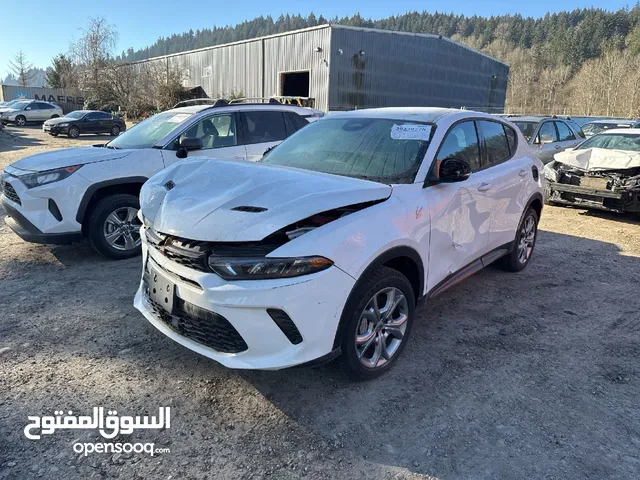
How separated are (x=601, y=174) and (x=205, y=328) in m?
8.02

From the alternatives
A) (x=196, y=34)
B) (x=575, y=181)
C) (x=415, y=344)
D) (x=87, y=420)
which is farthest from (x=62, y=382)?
(x=196, y=34)

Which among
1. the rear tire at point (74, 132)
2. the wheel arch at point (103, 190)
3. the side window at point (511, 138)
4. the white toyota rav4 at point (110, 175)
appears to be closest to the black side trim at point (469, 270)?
the side window at point (511, 138)

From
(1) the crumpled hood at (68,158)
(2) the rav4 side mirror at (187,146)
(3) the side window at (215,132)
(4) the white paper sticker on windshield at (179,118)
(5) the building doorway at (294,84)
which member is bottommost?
(1) the crumpled hood at (68,158)

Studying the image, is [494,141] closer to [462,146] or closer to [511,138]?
[511,138]

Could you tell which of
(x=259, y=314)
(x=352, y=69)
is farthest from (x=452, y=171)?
(x=352, y=69)

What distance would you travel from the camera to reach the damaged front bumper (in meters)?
7.69

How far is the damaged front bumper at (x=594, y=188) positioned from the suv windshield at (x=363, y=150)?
5896 millimetres

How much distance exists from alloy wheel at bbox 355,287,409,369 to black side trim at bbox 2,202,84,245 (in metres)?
3.66

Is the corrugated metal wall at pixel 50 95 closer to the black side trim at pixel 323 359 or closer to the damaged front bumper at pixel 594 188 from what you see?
the damaged front bumper at pixel 594 188

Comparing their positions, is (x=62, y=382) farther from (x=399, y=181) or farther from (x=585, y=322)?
(x=585, y=322)

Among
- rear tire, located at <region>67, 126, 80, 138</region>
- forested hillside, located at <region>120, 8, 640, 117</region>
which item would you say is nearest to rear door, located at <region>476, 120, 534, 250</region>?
rear tire, located at <region>67, 126, 80, 138</region>

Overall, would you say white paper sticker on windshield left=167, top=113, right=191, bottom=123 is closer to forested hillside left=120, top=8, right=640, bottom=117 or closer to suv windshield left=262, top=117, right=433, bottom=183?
suv windshield left=262, top=117, right=433, bottom=183

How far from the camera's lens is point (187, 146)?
5.22 m

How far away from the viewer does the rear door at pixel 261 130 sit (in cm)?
623
